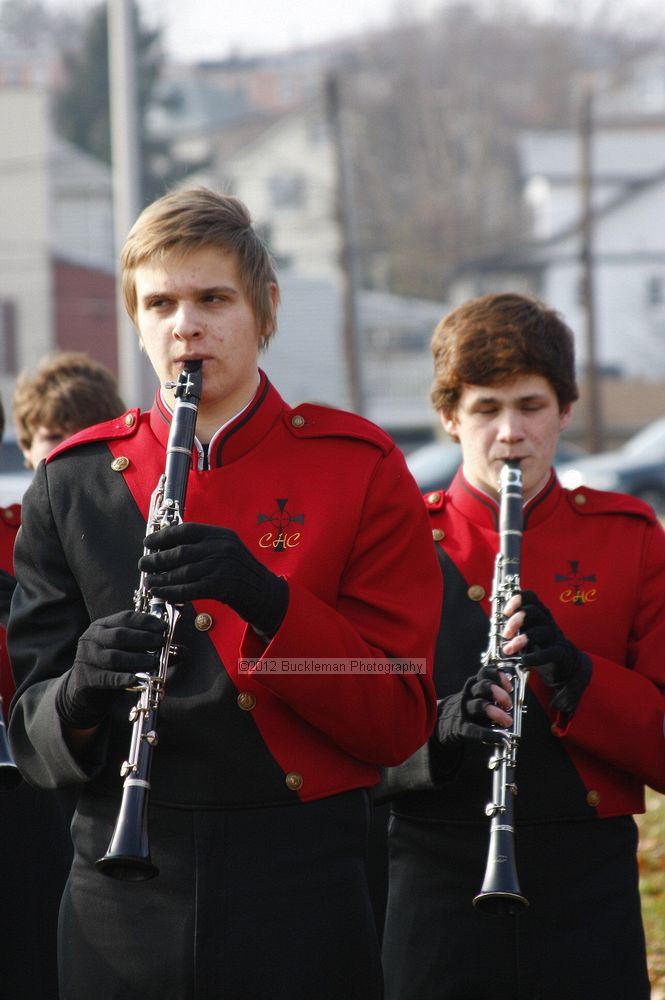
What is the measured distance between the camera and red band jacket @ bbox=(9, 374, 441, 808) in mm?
2559

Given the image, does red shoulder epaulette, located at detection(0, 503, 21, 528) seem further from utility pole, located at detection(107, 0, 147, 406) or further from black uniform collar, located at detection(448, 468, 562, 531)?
utility pole, located at detection(107, 0, 147, 406)

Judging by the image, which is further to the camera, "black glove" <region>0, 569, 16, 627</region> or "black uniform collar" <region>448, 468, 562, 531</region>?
"black glove" <region>0, 569, 16, 627</region>

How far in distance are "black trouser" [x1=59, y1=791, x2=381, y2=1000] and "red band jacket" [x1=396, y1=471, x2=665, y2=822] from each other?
2.10 ft

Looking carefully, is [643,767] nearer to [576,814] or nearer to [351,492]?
[576,814]

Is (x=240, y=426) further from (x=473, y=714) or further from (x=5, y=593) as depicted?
(x=5, y=593)

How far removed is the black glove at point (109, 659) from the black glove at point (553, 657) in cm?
87

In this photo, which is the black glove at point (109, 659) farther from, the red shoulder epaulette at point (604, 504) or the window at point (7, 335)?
the window at point (7, 335)

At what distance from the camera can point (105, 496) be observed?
2.72 meters

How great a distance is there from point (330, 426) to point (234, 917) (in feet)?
2.98

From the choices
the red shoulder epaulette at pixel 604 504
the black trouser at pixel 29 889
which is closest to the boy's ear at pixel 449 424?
the red shoulder epaulette at pixel 604 504

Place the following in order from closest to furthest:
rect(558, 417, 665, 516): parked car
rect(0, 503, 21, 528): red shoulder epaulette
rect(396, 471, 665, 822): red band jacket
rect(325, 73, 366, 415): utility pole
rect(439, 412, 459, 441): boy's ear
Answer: rect(396, 471, 665, 822): red band jacket
rect(439, 412, 459, 441): boy's ear
rect(0, 503, 21, 528): red shoulder epaulette
rect(558, 417, 665, 516): parked car
rect(325, 73, 366, 415): utility pole

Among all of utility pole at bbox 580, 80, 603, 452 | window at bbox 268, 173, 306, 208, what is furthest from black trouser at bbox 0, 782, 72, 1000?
window at bbox 268, 173, 306, 208

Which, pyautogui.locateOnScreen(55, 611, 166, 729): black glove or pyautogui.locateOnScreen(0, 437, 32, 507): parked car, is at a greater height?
pyautogui.locateOnScreen(0, 437, 32, 507): parked car

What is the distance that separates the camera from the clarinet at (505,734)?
2.88 meters
